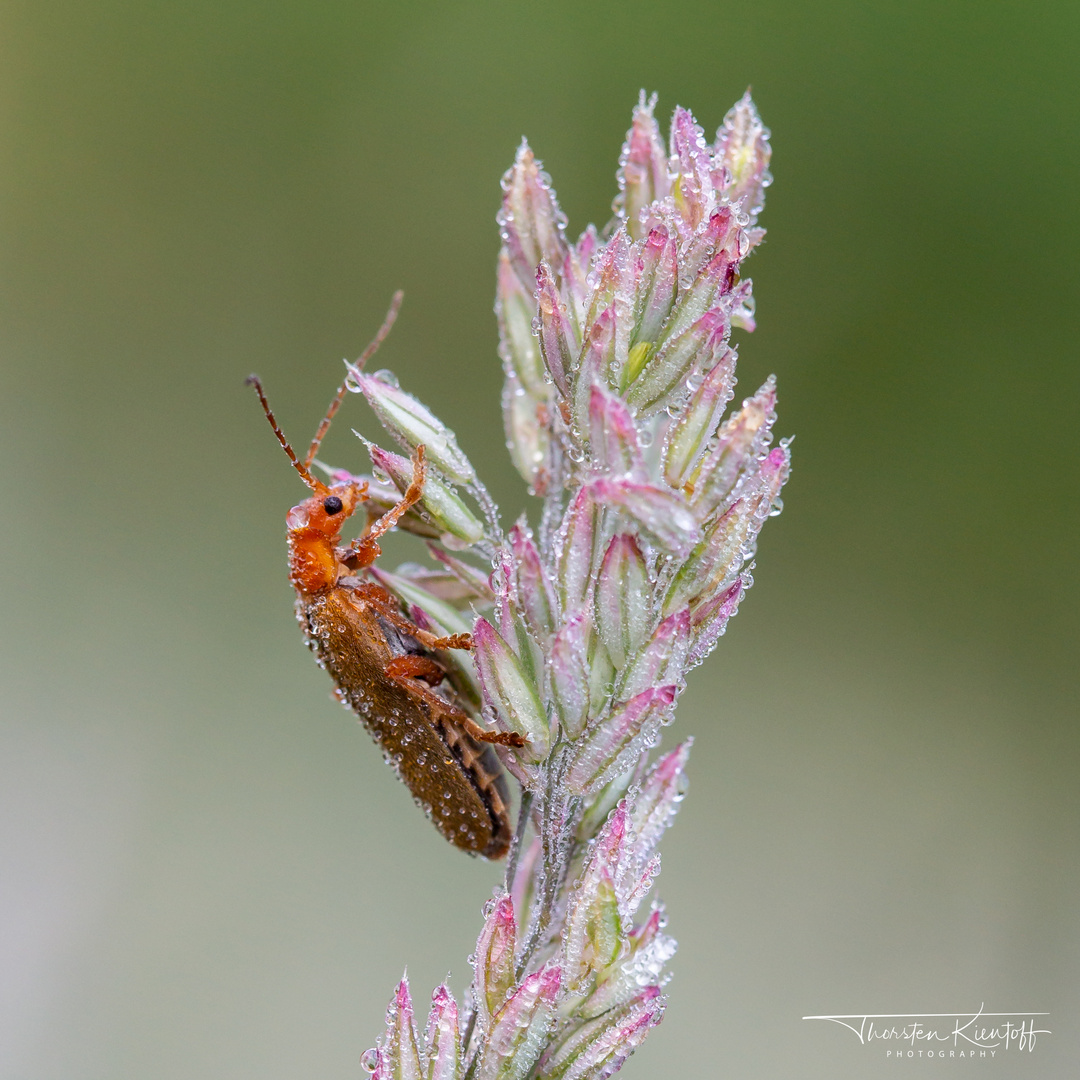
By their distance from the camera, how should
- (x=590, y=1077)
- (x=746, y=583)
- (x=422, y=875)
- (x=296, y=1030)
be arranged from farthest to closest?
(x=422, y=875) → (x=296, y=1030) → (x=746, y=583) → (x=590, y=1077)

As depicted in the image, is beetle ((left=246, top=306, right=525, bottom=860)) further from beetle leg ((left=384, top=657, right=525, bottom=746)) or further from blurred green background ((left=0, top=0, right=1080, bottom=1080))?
blurred green background ((left=0, top=0, right=1080, bottom=1080))

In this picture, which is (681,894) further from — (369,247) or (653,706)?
(369,247)

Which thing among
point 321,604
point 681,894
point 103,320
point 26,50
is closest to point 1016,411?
point 681,894

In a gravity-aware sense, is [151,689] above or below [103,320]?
below

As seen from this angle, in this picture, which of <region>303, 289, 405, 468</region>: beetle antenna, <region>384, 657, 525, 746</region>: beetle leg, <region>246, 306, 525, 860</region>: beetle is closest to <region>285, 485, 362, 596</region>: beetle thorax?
<region>246, 306, 525, 860</region>: beetle

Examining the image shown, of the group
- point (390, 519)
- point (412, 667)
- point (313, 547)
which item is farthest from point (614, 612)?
point (313, 547)

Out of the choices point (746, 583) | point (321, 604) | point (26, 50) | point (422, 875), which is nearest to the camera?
point (746, 583)
